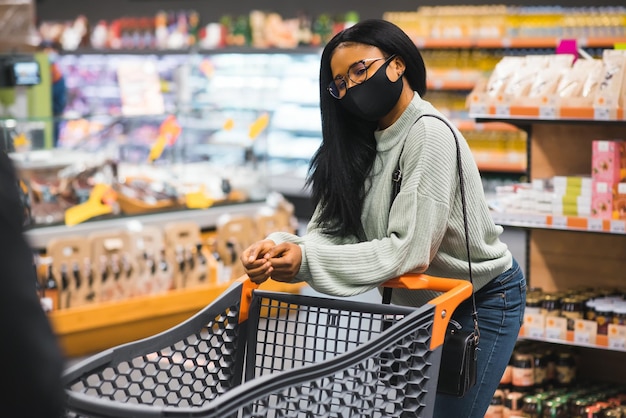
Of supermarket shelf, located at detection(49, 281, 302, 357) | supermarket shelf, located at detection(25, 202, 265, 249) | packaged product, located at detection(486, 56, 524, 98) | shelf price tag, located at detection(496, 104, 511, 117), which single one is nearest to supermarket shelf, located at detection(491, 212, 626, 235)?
shelf price tag, located at detection(496, 104, 511, 117)

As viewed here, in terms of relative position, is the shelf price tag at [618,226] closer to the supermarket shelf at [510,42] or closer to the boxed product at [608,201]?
the boxed product at [608,201]

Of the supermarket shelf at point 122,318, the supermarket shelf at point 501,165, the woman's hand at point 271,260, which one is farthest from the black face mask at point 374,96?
the supermarket shelf at point 501,165

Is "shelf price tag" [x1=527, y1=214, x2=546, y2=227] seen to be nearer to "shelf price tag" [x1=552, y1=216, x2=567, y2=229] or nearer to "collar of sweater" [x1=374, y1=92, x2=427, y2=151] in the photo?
"shelf price tag" [x1=552, y1=216, x2=567, y2=229]

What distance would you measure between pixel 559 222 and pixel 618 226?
0.25 m

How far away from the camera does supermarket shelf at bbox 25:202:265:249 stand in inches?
226

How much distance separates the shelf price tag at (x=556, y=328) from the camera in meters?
3.83

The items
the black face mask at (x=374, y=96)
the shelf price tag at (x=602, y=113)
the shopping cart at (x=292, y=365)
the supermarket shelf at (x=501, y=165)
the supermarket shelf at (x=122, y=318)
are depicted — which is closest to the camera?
the shopping cart at (x=292, y=365)

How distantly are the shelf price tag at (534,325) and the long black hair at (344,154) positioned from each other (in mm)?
1800

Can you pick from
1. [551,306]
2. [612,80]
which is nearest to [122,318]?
[551,306]

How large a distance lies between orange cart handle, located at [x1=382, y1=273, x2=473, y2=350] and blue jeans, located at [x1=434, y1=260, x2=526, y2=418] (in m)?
0.15

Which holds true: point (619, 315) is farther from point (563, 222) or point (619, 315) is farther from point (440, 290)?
point (440, 290)

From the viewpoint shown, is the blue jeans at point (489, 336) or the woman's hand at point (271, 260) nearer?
the woman's hand at point (271, 260)

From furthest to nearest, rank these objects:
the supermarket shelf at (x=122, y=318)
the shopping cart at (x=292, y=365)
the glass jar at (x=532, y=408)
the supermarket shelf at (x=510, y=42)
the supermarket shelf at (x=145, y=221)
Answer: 1. the supermarket shelf at (x=510, y=42)
2. the supermarket shelf at (x=145, y=221)
3. the supermarket shelf at (x=122, y=318)
4. the glass jar at (x=532, y=408)
5. the shopping cart at (x=292, y=365)

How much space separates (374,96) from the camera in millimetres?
2170
